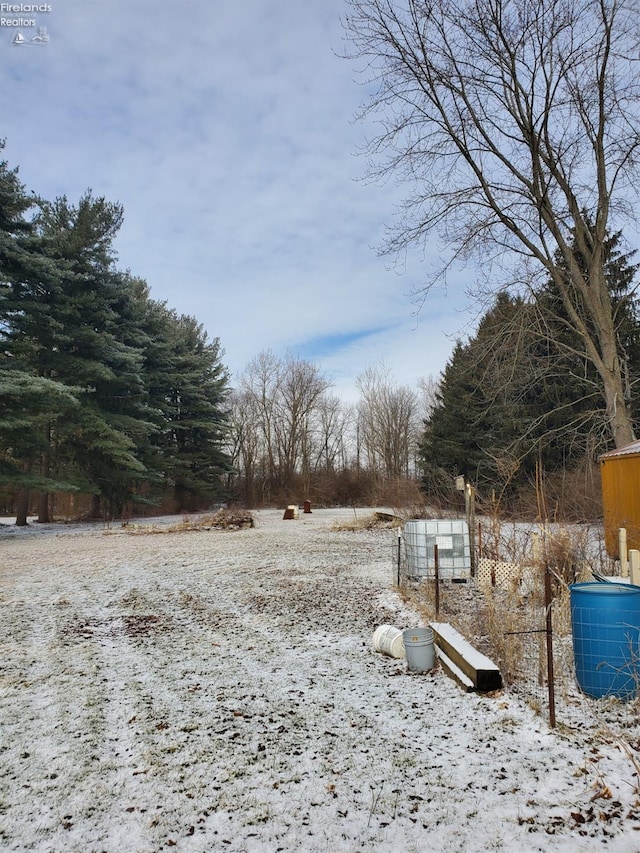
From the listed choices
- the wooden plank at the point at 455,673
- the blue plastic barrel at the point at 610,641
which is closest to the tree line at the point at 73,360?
the wooden plank at the point at 455,673

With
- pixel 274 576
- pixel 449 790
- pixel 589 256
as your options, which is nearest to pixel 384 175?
pixel 589 256

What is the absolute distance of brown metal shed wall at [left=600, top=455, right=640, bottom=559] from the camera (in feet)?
24.8

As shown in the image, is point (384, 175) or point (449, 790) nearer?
point (449, 790)

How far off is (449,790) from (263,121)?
30.8ft

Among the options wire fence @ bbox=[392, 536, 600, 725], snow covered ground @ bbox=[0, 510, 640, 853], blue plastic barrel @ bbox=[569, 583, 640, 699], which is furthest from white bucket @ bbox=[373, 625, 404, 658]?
blue plastic barrel @ bbox=[569, 583, 640, 699]

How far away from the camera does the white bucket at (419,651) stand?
12.7ft

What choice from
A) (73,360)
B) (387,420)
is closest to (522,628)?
(73,360)

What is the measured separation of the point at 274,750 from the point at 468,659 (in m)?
1.52

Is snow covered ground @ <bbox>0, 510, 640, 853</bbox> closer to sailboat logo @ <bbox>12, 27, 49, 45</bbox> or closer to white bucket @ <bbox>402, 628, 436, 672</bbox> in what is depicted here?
white bucket @ <bbox>402, 628, 436, 672</bbox>

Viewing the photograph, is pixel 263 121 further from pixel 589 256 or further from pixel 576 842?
pixel 576 842

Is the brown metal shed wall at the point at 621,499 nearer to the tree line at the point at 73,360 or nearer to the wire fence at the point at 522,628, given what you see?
the wire fence at the point at 522,628

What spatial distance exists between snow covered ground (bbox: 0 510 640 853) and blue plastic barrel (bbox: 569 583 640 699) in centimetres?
18

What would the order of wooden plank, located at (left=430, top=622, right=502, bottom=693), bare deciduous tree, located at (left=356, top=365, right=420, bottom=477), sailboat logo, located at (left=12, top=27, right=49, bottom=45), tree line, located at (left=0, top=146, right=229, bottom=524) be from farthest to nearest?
bare deciduous tree, located at (left=356, top=365, right=420, bottom=477)
tree line, located at (left=0, top=146, right=229, bottom=524)
sailboat logo, located at (left=12, top=27, right=49, bottom=45)
wooden plank, located at (left=430, top=622, right=502, bottom=693)

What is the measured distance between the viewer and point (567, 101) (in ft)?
35.9
